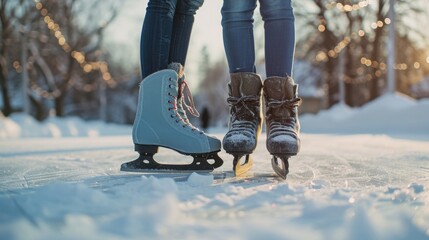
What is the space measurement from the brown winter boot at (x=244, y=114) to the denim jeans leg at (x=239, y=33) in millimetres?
49

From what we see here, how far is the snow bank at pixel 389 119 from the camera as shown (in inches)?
209

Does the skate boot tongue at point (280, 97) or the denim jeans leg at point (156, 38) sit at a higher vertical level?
the denim jeans leg at point (156, 38)

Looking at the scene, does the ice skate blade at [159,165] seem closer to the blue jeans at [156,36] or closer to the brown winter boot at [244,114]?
the brown winter boot at [244,114]

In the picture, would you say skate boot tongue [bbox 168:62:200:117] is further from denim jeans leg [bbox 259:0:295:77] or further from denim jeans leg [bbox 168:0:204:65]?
denim jeans leg [bbox 259:0:295:77]

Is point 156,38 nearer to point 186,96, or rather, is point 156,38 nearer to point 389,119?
point 186,96

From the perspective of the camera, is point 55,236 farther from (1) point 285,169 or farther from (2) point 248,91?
(2) point 248,91

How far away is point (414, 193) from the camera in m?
0.97

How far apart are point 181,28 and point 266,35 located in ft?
1.16

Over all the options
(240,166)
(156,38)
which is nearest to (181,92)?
(156,38)

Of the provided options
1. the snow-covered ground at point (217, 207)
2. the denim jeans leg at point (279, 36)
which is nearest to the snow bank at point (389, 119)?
the denim jeans leg at point (279, 36)

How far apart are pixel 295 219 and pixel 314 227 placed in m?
0.05

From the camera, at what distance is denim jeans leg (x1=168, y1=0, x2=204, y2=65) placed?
1677mm

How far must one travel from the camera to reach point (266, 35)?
4.99 feet

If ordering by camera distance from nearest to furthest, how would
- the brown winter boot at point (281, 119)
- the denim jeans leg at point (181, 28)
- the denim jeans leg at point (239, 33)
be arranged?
1. the brown winter boot at point (281, 119)
2. the denim jeans leg at point (239, 33)
3. the denim jeans leg at point (181, 28)
